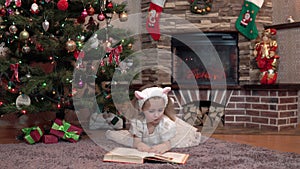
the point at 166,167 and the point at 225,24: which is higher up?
the point at 225,24

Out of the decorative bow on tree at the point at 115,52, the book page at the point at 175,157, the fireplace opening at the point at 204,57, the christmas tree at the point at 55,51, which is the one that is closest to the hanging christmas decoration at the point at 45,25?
the christmas tree at the point at 55,51

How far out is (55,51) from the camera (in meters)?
2.38

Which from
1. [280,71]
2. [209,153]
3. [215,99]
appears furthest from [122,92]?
[280,71]

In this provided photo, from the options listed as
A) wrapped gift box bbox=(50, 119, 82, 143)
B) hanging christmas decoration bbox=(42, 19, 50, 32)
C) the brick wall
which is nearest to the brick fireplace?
the brick wall

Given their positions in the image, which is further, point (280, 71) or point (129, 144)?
point (280, 71)

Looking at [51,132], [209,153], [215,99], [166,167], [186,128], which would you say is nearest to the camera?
[166,167]

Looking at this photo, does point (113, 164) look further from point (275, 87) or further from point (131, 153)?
point (275, 87)

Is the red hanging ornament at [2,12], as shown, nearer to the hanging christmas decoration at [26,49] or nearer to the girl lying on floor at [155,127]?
the hanging christmas decoration at [26,49]

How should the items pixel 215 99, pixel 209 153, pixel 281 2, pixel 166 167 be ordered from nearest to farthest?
pixel 166 167 < pixel 209 153 < pixel 215 99 < pixel 281 2

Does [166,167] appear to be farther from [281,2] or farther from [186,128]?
[281,2]

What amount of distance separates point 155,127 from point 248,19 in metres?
1.74

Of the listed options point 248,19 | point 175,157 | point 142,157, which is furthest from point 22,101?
point 248,19

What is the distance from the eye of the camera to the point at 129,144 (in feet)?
7.11

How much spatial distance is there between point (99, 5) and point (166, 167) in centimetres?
130
